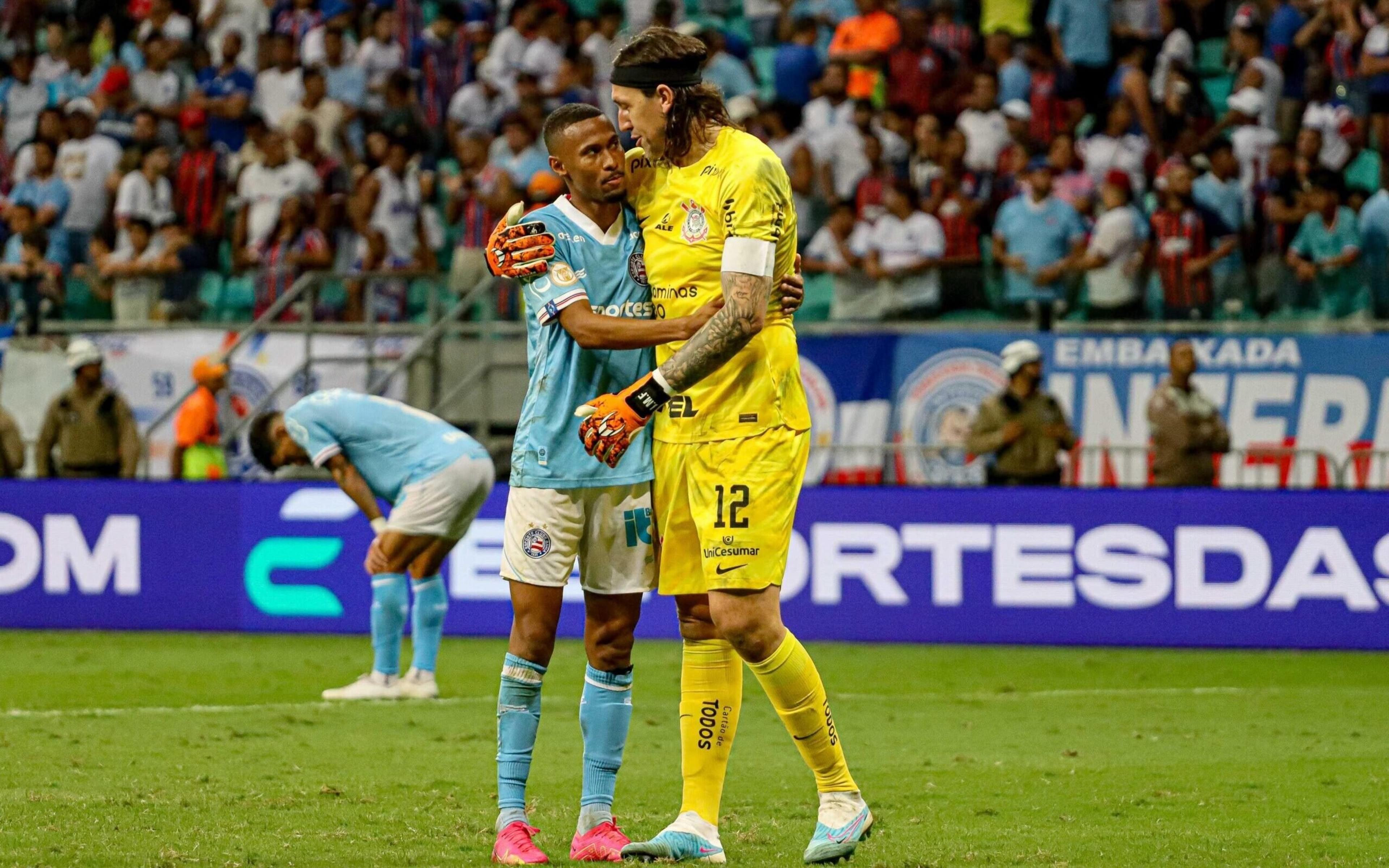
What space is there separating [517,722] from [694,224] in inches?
65.6

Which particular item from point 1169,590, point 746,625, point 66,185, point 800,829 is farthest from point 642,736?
point 66,185

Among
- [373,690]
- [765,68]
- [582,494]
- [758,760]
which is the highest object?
[765,68]

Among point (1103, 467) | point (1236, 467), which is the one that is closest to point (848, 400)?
point (1103, 467)

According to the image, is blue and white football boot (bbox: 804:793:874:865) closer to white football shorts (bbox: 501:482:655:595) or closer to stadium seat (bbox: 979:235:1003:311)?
white football shorts (bbox: 501:482:655:595)

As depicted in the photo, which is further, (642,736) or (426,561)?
(426,561)

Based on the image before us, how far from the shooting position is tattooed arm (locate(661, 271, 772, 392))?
556 cm

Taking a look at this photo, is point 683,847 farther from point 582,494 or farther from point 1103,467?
point 1103,467

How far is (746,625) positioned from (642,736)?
347 cm

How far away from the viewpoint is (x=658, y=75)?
569cm

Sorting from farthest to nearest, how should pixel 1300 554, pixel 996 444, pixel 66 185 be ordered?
pixel 66 185 < pixel 996 444 < pixel 1300 554

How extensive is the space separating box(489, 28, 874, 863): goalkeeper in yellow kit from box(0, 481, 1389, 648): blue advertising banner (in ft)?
23.4

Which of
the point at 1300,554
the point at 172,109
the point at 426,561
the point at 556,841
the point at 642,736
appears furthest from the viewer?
the point at 172,109

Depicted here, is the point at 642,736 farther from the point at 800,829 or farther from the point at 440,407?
the point at 440,407

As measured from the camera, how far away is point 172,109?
65.1 feet
